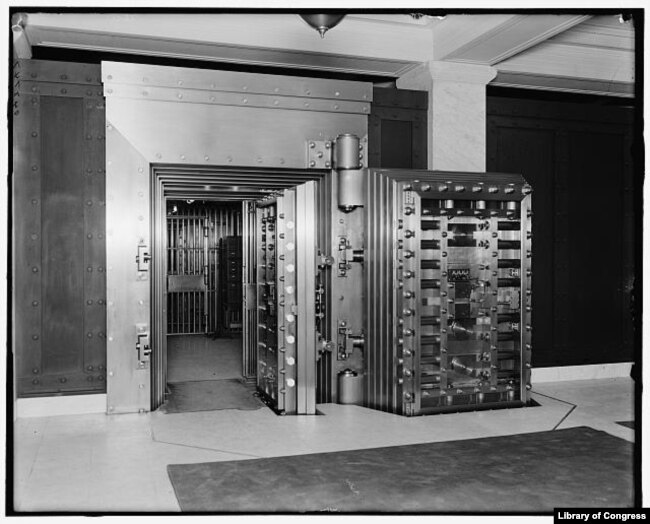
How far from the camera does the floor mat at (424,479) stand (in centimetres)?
440

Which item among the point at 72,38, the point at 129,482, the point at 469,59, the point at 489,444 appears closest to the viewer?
the point at 129,482

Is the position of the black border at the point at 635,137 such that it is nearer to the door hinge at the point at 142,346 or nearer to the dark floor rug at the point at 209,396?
the door hinge at the point at 142,346

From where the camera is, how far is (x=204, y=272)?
46.2 feet

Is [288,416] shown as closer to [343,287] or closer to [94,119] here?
[343,287]

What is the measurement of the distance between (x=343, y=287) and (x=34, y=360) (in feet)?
10.6

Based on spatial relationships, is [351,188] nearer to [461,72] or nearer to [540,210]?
[461,72]

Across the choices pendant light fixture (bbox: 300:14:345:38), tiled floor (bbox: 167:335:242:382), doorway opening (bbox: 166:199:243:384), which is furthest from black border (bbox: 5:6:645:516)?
doorway opening (bbox: 166:199:243:384)

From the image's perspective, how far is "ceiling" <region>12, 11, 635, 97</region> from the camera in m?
7.03

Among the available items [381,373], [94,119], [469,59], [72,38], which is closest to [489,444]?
[381,373]

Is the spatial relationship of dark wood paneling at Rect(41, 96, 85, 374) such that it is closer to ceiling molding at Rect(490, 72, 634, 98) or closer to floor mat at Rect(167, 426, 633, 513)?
floor mat at Rect(167, 426, 633, 513)

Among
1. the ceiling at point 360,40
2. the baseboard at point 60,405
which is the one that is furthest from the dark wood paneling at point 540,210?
the baseboard at point 60,405

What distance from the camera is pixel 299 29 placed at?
7.51m

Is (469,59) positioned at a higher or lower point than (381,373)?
higher

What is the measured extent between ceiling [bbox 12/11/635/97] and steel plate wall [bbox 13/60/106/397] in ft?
2.00
